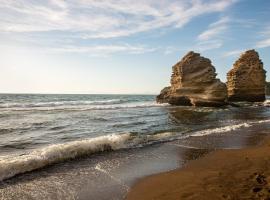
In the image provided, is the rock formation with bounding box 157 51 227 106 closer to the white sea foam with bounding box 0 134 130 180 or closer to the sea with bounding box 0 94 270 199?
the sea with bounding box 0 94 270 199

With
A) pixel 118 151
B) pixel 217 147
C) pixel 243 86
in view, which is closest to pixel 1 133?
pixel 118 151

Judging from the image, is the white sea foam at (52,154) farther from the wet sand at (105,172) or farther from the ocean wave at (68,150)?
the wet sand at (105,172)

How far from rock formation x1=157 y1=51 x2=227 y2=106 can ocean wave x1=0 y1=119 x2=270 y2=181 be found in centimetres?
2347

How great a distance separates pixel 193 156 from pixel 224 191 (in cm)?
419

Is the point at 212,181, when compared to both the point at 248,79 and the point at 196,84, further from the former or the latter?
the point at 248,79

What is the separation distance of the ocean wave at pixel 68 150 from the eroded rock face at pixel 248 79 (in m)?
34.7

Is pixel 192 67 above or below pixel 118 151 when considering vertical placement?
above

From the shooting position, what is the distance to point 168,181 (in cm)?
709

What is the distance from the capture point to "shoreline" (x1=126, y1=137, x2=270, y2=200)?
19.3 ft

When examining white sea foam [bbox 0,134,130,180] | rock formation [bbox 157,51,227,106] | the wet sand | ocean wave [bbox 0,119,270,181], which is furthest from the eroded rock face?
white sea foam [bbox 0,134,130,180]

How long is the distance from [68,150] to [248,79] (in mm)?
41554

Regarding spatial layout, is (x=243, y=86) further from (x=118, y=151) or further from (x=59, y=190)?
(x=59, y=190)

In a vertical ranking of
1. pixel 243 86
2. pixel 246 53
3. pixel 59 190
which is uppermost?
pixel 246 53

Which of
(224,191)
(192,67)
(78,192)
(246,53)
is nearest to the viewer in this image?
(224,191)
